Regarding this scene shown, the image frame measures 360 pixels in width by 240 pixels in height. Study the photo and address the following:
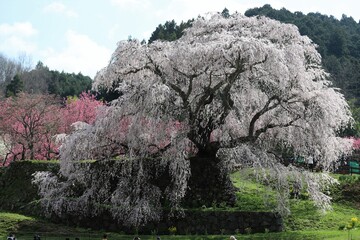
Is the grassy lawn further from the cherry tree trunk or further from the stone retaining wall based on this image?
the cherry tree trunk

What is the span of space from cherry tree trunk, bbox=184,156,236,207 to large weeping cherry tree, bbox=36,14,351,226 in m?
0.04

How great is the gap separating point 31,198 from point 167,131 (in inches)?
330

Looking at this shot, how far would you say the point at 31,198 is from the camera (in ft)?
71.5

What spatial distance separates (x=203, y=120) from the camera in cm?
1936

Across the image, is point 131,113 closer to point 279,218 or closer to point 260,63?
point 260,63

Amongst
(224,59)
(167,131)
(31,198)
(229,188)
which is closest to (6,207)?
Answer: (31,198)

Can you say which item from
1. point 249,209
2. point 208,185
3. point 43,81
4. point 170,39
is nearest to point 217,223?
point 249,209

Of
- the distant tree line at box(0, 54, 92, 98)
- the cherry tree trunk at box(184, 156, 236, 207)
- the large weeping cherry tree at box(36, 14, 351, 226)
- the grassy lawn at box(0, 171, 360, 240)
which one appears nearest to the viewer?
the grassy lawn at box(0, 171, 360, 240)

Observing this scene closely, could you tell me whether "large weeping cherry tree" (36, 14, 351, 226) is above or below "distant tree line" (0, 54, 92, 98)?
below

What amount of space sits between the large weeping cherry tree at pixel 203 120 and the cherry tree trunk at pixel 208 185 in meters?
0.04

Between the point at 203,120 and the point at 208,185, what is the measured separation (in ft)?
9.09

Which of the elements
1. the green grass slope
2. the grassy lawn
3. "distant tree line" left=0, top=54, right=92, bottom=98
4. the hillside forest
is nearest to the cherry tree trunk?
the green grass slope

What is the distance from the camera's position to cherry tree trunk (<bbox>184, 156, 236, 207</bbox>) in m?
18.3

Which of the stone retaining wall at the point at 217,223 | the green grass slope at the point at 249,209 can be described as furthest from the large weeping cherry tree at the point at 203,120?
the green grass slope at the point at 249,209
